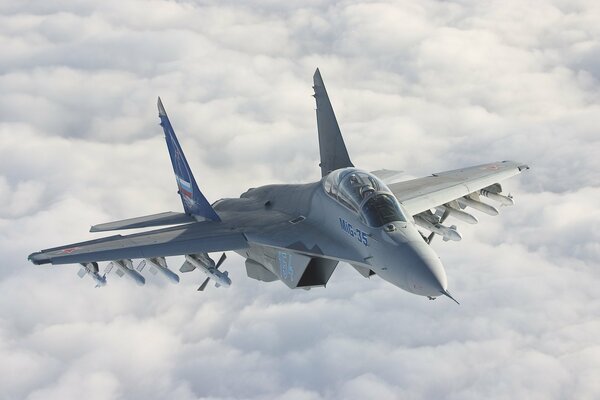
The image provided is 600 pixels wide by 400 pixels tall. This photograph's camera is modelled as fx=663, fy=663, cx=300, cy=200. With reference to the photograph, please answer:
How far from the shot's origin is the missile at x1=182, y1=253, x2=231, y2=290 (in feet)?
61.2

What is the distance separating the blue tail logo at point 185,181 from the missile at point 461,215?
789 cm

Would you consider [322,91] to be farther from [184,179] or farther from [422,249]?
[422,249]

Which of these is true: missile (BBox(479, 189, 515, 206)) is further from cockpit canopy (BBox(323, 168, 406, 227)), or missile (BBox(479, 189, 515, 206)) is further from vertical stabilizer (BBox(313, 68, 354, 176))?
cockpit canopy (BBox(323, 168, 406, 227))

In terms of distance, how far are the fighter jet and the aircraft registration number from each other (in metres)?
0.03

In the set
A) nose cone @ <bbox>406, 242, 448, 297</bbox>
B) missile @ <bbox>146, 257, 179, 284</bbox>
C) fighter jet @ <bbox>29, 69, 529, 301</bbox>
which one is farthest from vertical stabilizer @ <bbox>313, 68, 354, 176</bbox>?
nose cone @ <bbox>406, 242, 448, 297</bbox>

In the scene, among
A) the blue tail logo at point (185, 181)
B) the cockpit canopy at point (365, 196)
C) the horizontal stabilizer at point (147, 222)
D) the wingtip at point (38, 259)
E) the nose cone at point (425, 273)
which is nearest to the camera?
the nose cone at point (425, 273)

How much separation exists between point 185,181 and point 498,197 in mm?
11111

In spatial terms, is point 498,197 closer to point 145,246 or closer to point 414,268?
point 414,268

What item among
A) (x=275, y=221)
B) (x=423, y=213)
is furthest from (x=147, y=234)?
(x=423, y=213)

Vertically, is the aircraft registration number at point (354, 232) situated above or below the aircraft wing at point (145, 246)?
below

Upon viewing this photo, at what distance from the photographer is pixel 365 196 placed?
16.9 metres

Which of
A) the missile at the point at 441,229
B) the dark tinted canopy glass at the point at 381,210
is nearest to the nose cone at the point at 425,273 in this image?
the dark tinted canopy glass at the point at 381,210

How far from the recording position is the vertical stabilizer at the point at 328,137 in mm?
23750

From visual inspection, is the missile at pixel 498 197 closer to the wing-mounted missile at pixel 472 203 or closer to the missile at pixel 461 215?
the wing-mounted missile at pixel 472 203
